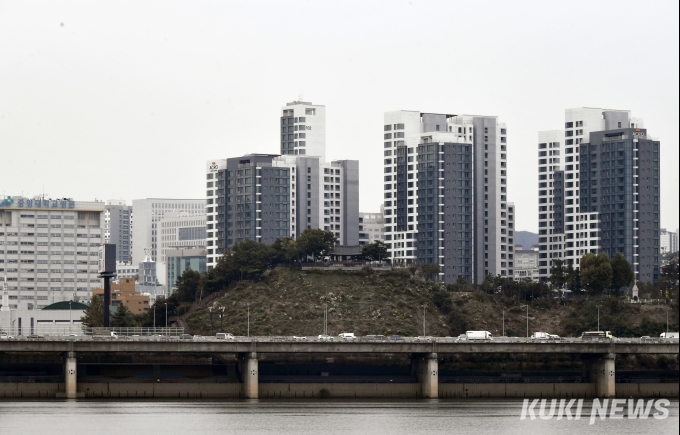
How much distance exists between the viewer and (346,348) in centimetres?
17138

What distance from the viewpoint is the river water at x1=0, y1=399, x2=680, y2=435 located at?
12156cm

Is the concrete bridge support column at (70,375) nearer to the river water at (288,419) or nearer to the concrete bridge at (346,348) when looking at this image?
the concrete bridge at (346,348)

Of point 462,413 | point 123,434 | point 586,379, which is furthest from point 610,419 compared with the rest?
Answer: point 123,434

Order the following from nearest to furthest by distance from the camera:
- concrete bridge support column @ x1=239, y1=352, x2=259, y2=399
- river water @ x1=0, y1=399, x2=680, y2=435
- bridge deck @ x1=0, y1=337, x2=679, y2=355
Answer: river water @ x1=0, y1=399, x2=680, y2=435 → bridge deck @ x1=0, y1=337, x2=679, y2=355 → concrete bridge support column @ x1=239, y1=352, x2=259, y2=399

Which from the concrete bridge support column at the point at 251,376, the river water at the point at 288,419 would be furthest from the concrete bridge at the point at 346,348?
the river water at the point at 288,419

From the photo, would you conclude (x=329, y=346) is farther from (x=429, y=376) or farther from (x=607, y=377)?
(x=607, y=377)

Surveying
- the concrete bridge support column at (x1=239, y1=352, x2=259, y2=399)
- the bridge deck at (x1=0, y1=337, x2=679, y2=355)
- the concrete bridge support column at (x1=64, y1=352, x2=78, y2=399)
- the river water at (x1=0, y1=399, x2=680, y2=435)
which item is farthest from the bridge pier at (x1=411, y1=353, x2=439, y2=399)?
the concrete bridge support column at (x1=64, y1=352, x2=78, y2=399)

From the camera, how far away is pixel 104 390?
566 ft

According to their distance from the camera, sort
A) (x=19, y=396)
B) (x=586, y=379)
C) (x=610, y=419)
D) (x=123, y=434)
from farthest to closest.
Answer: (x=586, y=379) → (x=19, y=396) → (x=610, y=419) → (x=123, y=434)

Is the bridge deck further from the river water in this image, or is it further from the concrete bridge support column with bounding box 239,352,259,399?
the river water

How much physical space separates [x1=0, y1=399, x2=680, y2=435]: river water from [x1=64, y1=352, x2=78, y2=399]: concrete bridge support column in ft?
19.5

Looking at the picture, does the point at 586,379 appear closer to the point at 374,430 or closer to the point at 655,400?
the point at 655,400

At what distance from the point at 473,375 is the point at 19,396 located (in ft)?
214

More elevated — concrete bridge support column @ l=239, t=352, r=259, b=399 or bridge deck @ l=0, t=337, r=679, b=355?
bridge deck @ l=0, t=337, r=679, b=355
